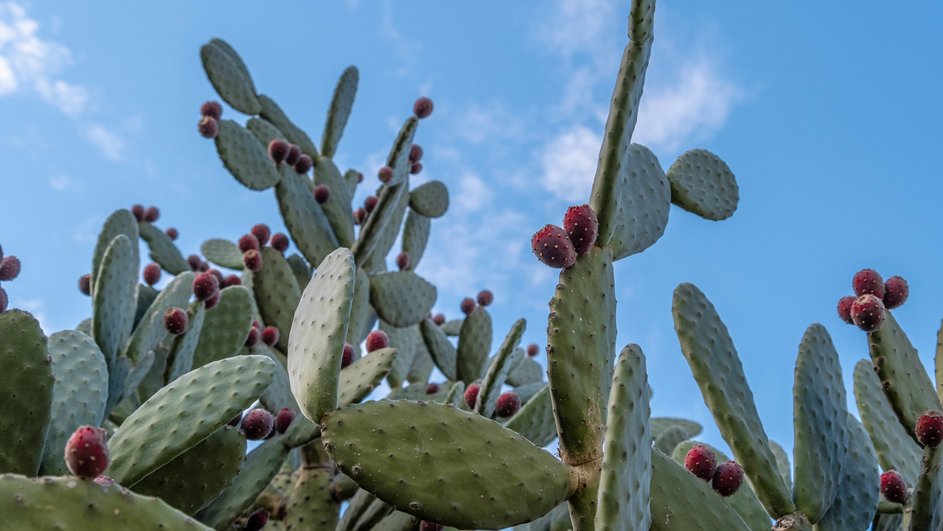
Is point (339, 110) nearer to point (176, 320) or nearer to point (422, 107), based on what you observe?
point (422, 107)

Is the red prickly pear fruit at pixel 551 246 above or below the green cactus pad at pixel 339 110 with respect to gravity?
below

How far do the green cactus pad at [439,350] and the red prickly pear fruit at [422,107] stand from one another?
92 centimetres

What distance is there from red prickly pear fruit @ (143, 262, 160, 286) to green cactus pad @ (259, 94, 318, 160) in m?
1.04

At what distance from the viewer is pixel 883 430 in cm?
210

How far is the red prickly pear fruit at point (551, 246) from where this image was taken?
156 centimetres

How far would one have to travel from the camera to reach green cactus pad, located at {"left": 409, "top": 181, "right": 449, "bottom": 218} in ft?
14.5

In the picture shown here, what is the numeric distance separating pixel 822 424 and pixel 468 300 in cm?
239

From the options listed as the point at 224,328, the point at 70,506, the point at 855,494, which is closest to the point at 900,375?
the point at 855,494

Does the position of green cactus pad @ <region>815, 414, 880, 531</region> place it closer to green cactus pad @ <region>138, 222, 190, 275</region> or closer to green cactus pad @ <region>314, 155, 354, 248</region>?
green cactus pad @ <region>314, 155, 354, 248</region>

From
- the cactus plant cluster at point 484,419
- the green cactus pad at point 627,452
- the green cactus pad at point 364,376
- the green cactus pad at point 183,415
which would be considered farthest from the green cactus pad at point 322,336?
the green cactus pad at point 627,452

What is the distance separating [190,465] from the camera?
6.37 feet

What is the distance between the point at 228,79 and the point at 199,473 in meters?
2.72

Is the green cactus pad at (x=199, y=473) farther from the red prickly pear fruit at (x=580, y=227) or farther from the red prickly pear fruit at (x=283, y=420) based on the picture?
the red prickly pear fruit at (x=580, y=227)

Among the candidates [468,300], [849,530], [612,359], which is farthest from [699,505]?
[468,300]
